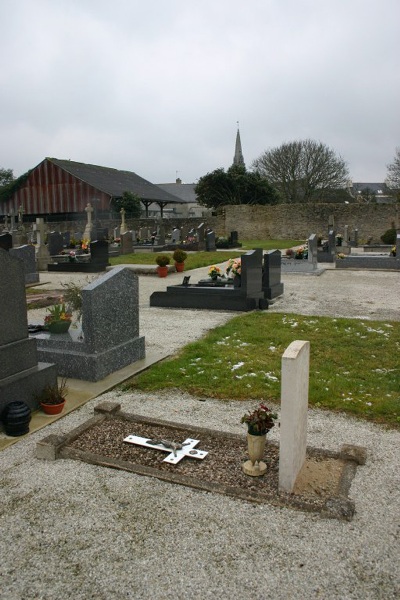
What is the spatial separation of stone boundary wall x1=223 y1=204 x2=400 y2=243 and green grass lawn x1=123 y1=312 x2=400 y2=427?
94.4 ft

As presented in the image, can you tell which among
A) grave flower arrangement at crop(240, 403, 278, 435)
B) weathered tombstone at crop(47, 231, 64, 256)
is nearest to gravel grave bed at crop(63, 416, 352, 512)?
grave flower arrangement at crop(240, 403, 278, 435)

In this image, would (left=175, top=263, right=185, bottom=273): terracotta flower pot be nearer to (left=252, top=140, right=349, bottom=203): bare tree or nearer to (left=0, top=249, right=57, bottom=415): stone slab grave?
(left=0, top=249, right=57, bottom=415): stone slab grave

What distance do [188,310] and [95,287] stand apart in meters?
5.32

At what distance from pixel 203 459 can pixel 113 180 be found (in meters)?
50.5

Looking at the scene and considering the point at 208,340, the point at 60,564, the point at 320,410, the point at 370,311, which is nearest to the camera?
the point at 60,564

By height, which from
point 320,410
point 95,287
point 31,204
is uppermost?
point 31,204

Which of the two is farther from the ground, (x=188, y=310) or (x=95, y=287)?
(x=95, y=287)

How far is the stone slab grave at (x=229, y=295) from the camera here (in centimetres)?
1088

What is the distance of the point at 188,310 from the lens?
1110 centimetres

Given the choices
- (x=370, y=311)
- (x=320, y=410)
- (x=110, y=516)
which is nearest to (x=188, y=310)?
(x=370, y=311)

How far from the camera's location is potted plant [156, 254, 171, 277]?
16.3 meters

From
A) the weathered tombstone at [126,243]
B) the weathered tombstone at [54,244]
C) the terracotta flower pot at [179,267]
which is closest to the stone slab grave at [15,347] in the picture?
the terracotta flower pot at [179,267]

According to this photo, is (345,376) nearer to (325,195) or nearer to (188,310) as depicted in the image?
(188,310)

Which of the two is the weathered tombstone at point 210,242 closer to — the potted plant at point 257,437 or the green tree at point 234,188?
the green tree at point 234,188
